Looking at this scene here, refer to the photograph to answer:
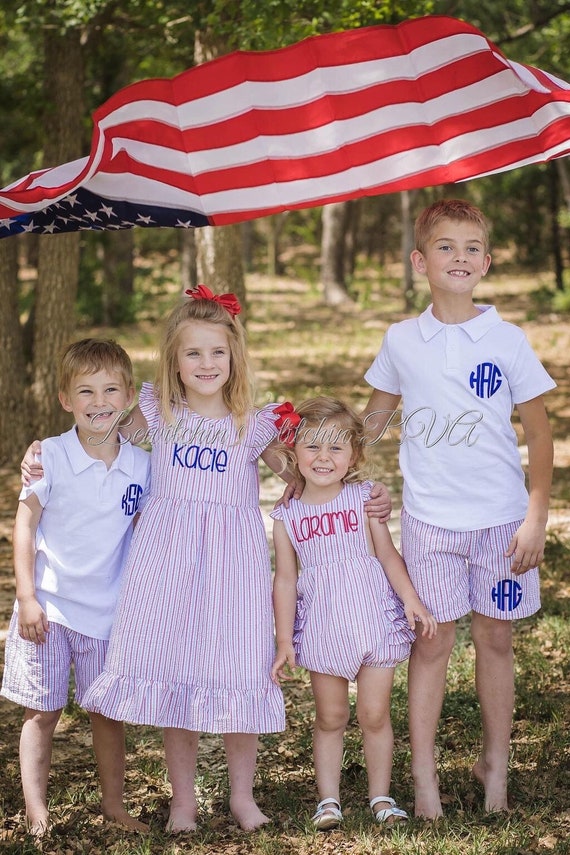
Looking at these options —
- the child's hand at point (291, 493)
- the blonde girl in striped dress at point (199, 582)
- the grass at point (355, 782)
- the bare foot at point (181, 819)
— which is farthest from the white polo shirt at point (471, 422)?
the bare foot at point (181, 819)

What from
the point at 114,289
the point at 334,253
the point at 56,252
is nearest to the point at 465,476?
the point at 56,252

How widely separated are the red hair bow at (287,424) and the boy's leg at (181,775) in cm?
94

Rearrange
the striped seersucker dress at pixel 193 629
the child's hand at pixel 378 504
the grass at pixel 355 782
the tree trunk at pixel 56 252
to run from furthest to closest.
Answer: the tree trunk at pixel 56 252
the child's hand at pixel 378 504
the striped seersucker dress at pixel 193 629
the grass at pixel 355 782

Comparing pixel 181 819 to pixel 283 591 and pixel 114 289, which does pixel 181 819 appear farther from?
pixel 114 289

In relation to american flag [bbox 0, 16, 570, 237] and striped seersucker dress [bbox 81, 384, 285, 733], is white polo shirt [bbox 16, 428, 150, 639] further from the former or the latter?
american flag [bbox 0, 16, 570, 237]

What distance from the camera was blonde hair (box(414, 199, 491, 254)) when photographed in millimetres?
3211

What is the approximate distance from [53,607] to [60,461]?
44cm

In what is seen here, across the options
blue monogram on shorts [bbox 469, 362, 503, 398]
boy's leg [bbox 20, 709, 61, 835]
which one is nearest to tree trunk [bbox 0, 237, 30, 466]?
boy's leg [bbox 20, 709, 61, 835]

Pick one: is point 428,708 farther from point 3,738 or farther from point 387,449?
point 387,449

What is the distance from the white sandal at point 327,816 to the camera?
3.11 metres

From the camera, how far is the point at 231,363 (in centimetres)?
329

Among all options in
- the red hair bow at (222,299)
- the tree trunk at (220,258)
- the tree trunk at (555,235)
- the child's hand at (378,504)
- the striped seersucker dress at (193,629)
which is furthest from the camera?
the tree trunk at (555,235)

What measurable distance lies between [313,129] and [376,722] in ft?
6.44

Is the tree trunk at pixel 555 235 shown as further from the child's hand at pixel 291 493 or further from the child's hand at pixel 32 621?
the child's hand at pixel 32 621
